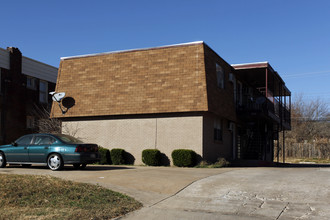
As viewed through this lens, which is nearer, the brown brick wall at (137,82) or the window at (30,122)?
the brown brick wall at (137,82)

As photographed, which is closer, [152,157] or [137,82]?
[152,157]

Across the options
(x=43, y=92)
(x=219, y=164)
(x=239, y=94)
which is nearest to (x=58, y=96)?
(x=43, y=92)

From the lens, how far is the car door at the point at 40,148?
14930mm

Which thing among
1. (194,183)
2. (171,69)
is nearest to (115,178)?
(194,183)

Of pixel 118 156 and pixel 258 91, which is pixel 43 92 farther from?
pixel 258 91

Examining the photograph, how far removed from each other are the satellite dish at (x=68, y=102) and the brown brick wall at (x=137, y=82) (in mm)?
219

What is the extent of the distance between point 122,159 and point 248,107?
26.7 ft

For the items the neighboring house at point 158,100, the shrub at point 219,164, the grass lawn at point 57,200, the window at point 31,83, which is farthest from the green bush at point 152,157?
the window at point 31,83

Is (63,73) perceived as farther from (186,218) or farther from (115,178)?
(186,218)

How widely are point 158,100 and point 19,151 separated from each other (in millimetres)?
6967

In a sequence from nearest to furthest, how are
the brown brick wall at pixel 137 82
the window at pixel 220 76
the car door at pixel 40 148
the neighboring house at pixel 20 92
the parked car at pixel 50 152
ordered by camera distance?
the parked car at pixel 50 152, the car door at pixel 40 148, the brown brick wall at pixel 137 82, the window at pixel 220 76, the neighboring house at pixel 20 92

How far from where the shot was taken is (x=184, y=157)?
18312 millimetres

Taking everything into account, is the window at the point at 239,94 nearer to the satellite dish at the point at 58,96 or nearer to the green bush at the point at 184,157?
the green bush at the point at 184,157

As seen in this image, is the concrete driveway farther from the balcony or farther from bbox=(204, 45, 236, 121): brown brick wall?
the balcony
